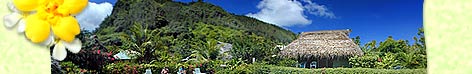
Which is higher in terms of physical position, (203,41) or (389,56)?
(203,41)

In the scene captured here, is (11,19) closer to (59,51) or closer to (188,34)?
(59,51)

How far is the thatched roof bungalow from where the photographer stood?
10.2m

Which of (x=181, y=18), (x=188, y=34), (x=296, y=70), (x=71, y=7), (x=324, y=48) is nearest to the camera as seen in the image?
(x=71, y=7)

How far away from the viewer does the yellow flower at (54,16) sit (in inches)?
26.0

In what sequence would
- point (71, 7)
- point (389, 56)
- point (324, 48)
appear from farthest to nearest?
point (324, 48)
point (389, 56)
point (71, 7)

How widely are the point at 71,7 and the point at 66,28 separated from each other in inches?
1.1

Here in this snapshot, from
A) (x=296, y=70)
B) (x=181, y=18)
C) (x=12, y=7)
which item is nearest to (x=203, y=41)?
(x=181, y=18)

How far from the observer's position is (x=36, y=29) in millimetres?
687

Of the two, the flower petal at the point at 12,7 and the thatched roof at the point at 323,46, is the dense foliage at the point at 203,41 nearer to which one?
the thatched roof at the point at 323,46

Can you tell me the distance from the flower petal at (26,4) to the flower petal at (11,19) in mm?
17

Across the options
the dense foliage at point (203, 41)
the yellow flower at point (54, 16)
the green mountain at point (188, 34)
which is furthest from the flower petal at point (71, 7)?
the green mountain at point (188, 34)

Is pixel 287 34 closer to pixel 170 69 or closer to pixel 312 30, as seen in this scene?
pixel 312 30

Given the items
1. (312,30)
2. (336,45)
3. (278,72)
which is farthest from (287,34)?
(278,72)

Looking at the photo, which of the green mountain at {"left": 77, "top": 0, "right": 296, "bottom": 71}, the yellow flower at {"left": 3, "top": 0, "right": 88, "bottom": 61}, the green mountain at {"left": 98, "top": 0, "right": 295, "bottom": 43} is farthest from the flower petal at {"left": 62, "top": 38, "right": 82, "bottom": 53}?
the green mountain at {"left": 98, "top": 0, "right": 295, "bottom": 43}
